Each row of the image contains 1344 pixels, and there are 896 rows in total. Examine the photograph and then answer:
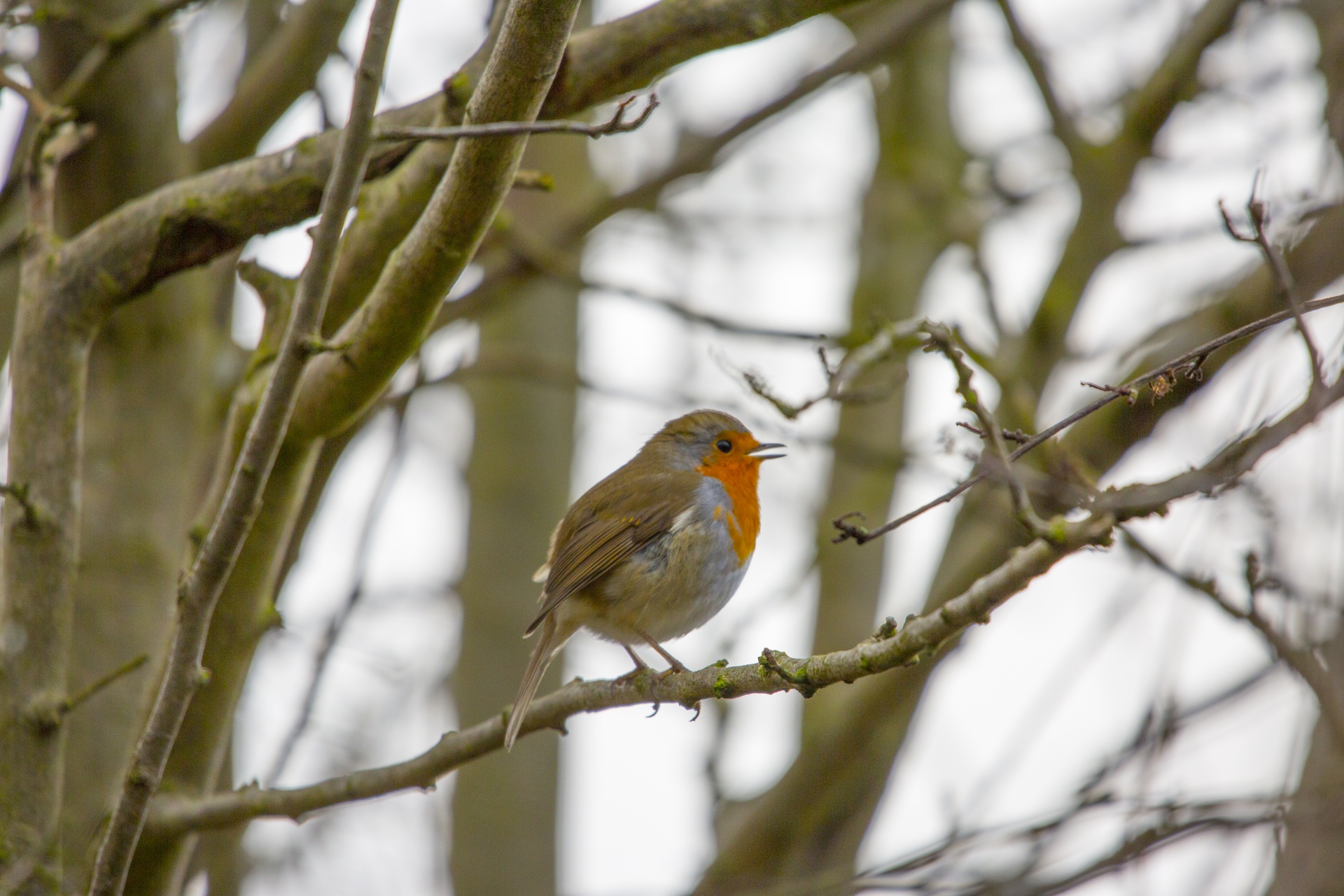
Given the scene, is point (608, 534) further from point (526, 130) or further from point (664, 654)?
point (526, 130)

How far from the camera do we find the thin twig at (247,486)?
2084 millimetres

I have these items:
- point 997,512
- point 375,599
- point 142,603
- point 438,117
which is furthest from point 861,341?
point 375,599

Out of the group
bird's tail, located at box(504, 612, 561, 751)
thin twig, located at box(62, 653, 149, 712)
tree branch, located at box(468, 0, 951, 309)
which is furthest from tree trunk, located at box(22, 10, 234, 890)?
tree branch, located at box(468, 0, 951, 309)

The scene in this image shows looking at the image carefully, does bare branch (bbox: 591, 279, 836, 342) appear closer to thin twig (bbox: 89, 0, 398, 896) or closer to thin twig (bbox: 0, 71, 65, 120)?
thin twig (bbox: 0, 71, 65, 120)

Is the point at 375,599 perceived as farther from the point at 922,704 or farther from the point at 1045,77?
the point at 1045,77

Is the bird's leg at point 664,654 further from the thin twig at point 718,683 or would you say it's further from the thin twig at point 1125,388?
the thin twig at point 1125,388

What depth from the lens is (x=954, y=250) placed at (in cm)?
691

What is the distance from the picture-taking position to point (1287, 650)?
257cm

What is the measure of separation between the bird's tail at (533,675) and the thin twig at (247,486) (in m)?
0.70

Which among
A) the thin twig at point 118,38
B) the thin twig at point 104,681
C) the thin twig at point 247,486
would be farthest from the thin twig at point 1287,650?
the thin twig at point 118,38

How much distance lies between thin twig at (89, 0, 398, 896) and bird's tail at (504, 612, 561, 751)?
0.70 metres

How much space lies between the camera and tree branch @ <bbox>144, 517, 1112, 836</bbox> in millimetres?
1868

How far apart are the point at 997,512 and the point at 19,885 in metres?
3.43

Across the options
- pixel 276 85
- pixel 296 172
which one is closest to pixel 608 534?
pixel 296 172
